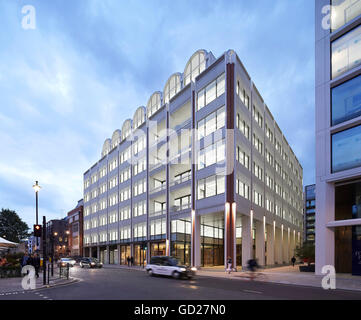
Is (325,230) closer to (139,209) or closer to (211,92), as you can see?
(211,92)

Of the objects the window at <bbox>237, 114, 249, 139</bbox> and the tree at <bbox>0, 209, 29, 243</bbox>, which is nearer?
the window at <bbox>237, 114, 249, 139</bbox>

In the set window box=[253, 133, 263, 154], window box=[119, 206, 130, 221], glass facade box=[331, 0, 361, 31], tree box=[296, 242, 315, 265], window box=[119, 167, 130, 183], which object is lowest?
tree box=[296, 242, 315, 265]

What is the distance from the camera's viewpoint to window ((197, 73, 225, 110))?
37.6m

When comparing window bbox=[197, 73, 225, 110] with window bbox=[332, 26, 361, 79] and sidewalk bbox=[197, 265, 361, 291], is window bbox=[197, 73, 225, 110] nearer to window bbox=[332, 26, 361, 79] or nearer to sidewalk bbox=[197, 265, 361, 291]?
window bbox=[332, 26, 361, 79]

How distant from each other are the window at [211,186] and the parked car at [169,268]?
39.3ft

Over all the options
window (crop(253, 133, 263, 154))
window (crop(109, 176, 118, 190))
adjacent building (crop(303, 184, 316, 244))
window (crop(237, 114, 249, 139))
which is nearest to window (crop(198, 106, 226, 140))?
window (crop(237, 114, 249, 139))

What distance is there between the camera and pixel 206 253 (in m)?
44.2

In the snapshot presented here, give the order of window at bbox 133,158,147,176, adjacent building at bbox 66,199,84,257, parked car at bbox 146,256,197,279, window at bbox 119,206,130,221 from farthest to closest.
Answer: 1. adjacent building at bbox 66,199,84,257
2. window at bbox 119,206,130,221
3. window at bbox 133,158,147,176
4. parked car at bbox 146,256,197,279

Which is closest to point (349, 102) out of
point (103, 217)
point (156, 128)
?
point (156, 128)

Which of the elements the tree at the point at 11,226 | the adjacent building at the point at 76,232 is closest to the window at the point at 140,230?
the adjacent building at the point at 76,232

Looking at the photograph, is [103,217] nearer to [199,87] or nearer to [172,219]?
[172,219]

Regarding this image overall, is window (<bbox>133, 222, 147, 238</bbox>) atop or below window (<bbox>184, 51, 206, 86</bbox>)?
below

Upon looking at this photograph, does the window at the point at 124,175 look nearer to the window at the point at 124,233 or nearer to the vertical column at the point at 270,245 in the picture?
the window at the point at 124,233

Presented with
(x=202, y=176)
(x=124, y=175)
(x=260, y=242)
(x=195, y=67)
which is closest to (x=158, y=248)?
(x=260, y=242)
